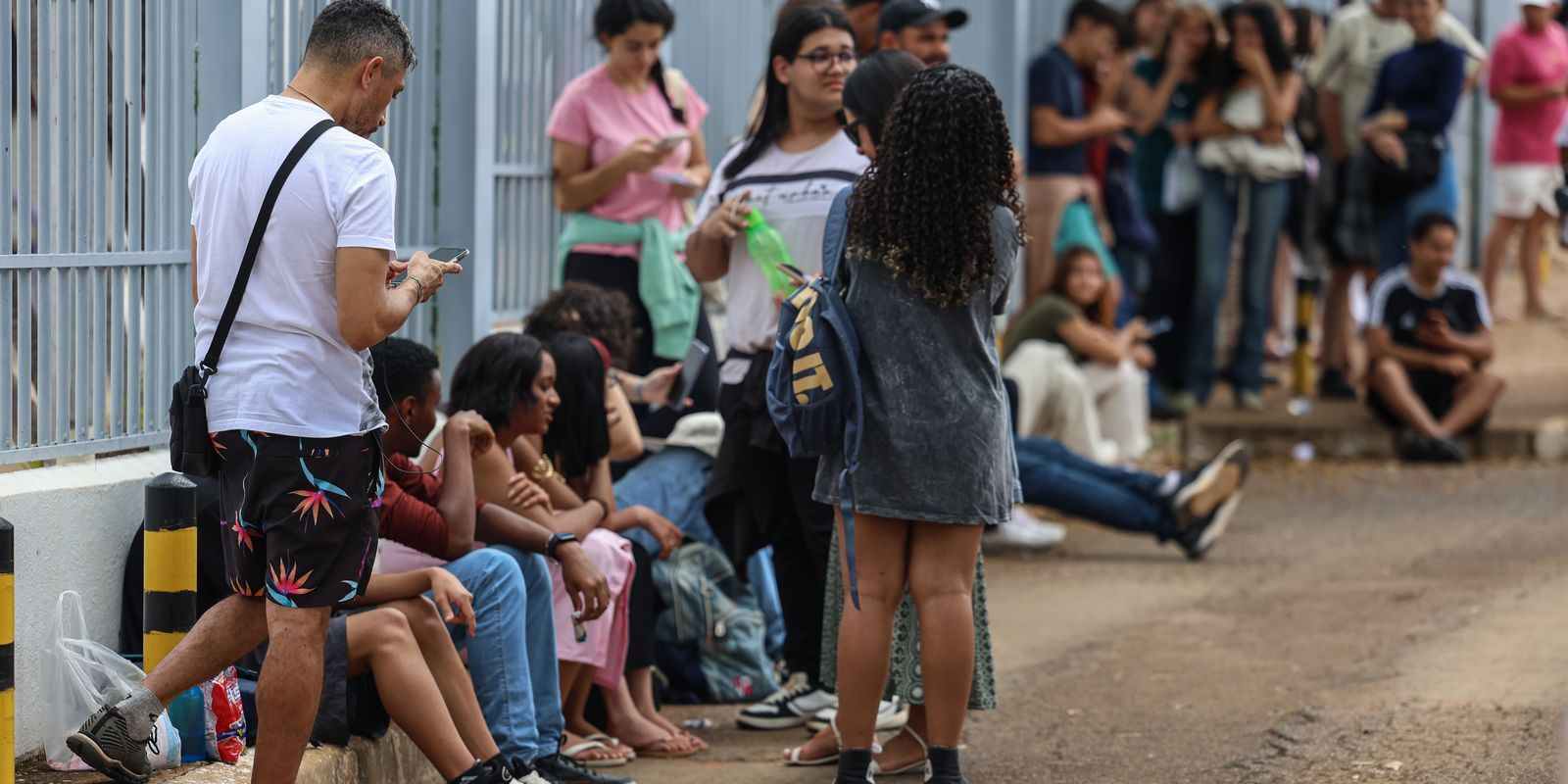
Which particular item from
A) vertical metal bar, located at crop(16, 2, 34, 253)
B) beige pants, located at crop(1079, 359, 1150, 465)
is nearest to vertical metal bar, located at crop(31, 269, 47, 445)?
vertical metal bar, located at crop(16, 2, 34, 253)

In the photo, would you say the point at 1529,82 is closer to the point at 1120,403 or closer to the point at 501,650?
the point at 1120,403

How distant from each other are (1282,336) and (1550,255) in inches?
133

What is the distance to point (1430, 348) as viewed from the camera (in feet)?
34.9

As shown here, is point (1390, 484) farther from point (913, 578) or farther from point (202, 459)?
point (202, 459)

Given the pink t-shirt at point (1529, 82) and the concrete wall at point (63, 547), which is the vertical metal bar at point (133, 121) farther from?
the pink t-shirt at point (1529, 82)

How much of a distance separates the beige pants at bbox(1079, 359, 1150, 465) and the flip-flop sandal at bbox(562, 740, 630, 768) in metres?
4.65

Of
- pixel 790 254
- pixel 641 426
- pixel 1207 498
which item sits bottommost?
pixel 1207 498

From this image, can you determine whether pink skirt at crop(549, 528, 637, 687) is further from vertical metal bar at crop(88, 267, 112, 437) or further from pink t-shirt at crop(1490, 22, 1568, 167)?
pink t-shirt at crop(1490, 22, 1568, 167)

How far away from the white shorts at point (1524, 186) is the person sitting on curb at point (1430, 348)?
1.75 metres

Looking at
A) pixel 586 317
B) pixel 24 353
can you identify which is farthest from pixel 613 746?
pixel 24 353

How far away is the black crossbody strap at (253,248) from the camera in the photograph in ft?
12.6

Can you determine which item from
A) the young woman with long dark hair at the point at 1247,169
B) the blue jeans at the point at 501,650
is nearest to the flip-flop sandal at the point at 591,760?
the blue jeans at the point at 501,650

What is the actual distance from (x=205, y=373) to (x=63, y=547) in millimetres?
856

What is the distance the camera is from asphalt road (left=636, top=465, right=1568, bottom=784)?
5.29 meters
